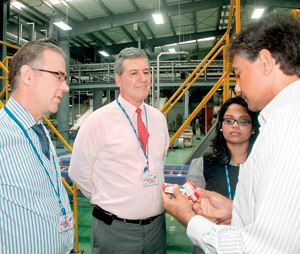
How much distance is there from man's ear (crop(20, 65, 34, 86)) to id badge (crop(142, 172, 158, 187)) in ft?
3.67

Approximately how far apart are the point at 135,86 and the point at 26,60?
3.19 feet

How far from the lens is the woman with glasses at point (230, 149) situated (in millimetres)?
1977

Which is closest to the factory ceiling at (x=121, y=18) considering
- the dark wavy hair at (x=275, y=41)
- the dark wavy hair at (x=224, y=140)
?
the dark wavy hair at (x=224, y=140)

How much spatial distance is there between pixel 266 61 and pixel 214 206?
1.02m

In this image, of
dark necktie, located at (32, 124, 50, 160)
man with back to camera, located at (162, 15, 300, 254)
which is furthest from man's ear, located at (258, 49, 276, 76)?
dark necktie, located at (32, 124, 50, 160)

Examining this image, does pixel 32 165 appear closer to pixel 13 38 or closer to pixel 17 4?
pixel 13 38

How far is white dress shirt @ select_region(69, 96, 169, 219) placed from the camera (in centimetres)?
197

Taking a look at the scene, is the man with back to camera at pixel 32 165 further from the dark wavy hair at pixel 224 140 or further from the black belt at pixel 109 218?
the dark wavy hair at pixel 224 140

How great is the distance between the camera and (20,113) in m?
1.41

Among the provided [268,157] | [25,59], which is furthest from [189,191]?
[25,59]

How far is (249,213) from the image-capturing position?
0.93m

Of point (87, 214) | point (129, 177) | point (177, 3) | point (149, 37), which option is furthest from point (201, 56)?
point (129, 177)

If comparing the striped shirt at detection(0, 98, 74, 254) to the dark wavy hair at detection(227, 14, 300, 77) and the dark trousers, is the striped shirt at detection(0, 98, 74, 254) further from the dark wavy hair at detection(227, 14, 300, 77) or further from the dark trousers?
the dark wavy hair at detection(227, 14, 300, 77)

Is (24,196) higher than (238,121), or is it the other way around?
(238,121)
